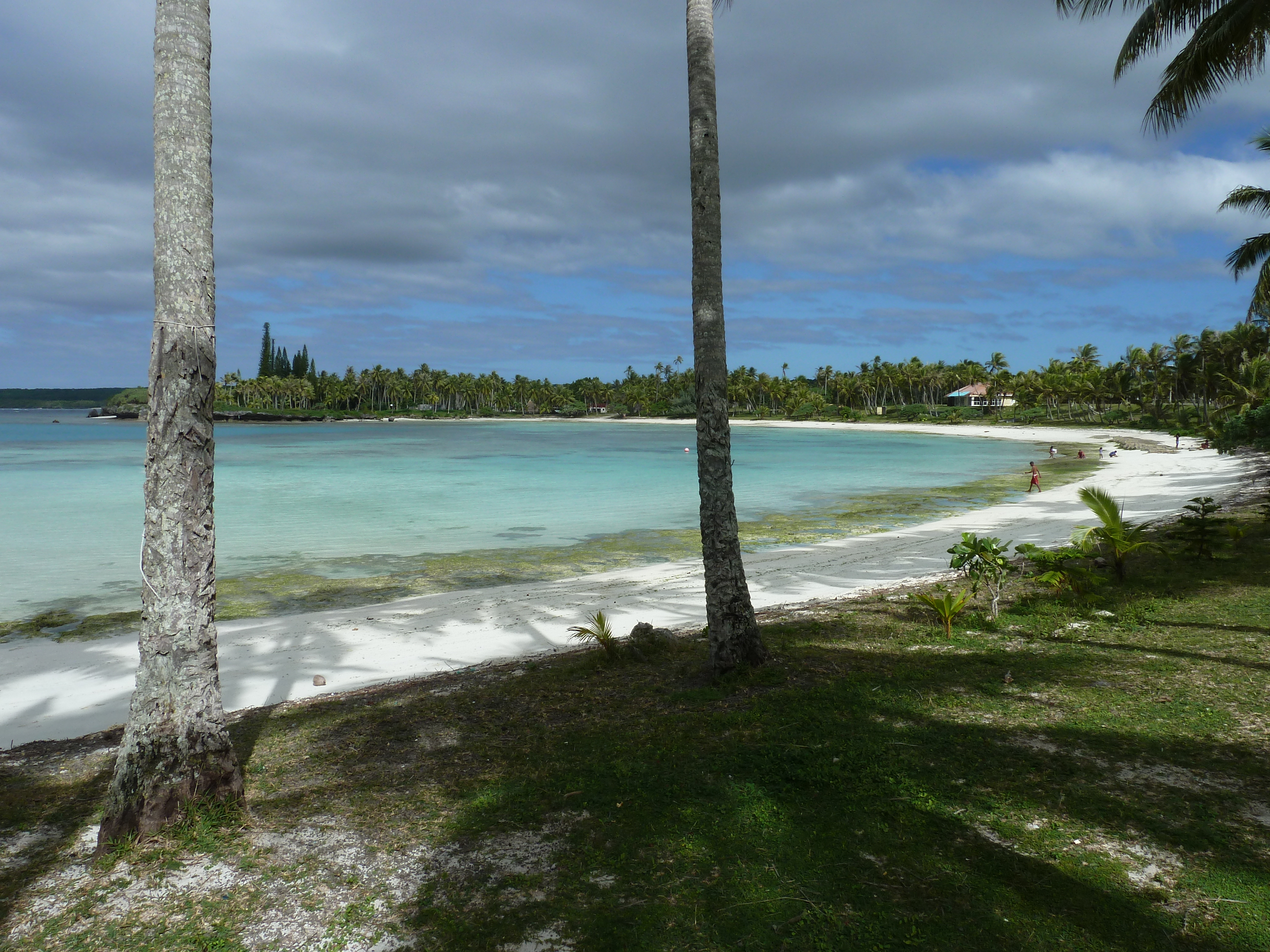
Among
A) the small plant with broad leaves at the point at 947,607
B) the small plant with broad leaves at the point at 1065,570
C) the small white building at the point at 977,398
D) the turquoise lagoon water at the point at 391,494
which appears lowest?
the turquoise lagoon water at the point at 391,494

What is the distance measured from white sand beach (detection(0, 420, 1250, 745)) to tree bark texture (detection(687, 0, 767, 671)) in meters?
2.90

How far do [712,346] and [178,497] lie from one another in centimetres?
387

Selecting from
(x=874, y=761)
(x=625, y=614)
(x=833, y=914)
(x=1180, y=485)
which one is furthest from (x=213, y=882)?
(x=1180, y=485)

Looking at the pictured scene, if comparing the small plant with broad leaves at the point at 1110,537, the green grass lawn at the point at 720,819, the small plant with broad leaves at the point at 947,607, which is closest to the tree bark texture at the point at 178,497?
the green grass lawn at the point at 720,819

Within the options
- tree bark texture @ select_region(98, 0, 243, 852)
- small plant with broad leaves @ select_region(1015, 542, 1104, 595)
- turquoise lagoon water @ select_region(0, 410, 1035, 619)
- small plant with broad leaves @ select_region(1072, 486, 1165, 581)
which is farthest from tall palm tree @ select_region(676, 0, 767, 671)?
turquoise lagoon water @ select_region(0, 410, 1035, 619)

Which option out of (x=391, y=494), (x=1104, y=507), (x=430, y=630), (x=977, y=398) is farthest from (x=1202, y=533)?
(x=977, y=398)

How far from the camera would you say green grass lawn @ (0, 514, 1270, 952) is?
333cm

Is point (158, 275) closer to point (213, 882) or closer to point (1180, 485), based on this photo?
point (213, 882)

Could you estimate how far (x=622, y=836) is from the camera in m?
4.05

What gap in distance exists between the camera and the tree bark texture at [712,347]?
6203mm

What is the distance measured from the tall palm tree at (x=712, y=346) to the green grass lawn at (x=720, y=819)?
0.55 meters

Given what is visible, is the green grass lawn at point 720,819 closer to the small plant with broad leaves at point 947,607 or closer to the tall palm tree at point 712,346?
the tall palm tree at point 712,346

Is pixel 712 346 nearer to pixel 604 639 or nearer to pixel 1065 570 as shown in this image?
pixel 604 639

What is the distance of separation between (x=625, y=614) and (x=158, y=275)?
7260mm
